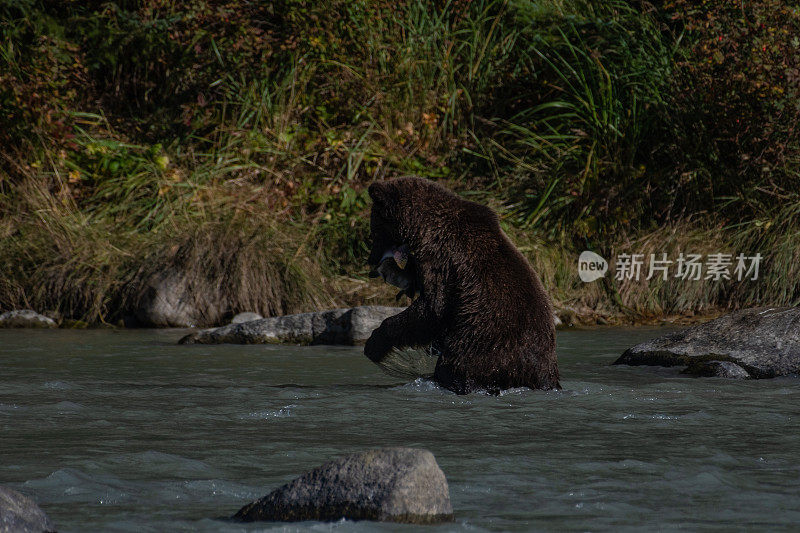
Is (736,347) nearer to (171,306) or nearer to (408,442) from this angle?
(408,442)

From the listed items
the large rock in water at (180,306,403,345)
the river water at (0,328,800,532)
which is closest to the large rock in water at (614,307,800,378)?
the river water at (0,328,800,532)

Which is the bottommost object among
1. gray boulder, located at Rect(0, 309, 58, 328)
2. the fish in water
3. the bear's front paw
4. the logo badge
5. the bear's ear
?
gray boulder, located at Rect(0, 309, 58, 328)

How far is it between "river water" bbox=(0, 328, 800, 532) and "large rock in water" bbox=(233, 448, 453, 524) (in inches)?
2.3

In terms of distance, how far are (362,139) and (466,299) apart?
24.0 ft

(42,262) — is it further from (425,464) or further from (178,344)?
(425,464)

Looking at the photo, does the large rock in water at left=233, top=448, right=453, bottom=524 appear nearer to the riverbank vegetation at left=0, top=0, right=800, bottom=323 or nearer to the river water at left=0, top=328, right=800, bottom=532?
the river water at left=0, top=328, right=800, bottom=532

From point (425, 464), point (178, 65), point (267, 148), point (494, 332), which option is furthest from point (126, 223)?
point (425, 464)

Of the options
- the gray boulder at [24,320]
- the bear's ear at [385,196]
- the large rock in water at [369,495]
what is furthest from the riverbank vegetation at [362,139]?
the large rock in water at [369,495]

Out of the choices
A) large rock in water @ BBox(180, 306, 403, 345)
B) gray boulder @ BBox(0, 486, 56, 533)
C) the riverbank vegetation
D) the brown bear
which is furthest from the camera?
the riverbank vegetation

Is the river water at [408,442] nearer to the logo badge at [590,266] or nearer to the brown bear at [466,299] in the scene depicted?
the brown bear at [466,299]

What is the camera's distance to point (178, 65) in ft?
45.9

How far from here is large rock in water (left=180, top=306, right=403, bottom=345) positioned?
876cm

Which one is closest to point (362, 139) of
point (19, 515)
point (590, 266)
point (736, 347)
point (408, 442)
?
point (590, 266)

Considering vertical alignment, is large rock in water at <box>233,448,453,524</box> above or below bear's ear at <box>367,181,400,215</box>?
below
